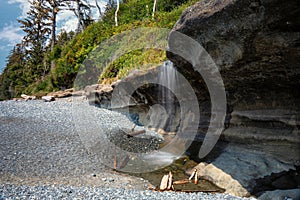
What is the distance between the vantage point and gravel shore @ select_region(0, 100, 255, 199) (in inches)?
131

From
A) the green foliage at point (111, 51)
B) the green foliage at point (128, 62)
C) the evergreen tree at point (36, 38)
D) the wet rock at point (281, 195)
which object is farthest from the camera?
the evergreen tree at point (36, 38)

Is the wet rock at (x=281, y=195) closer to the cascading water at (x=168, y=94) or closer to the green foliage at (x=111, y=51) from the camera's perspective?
the cascading water at (x=168, y=94)

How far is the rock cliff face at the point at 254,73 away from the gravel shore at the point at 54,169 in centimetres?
142

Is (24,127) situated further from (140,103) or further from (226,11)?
(226,11)

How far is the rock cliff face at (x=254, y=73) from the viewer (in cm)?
330

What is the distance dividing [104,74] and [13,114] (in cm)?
584

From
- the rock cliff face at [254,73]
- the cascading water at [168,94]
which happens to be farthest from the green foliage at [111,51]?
the rock cliff face at [254,73]

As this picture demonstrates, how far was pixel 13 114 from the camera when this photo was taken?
28.9 ft

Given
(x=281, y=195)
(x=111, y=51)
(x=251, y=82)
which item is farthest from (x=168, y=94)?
(x=111, y=51)

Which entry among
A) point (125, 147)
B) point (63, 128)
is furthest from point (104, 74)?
point (125, 147)

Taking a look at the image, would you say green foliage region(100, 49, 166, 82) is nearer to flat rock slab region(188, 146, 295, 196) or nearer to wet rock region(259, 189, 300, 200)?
flat rock slab region(188, 146, 295, 196)

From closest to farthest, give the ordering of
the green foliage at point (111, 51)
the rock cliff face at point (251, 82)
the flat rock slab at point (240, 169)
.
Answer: the rock cliff face at point (251, 82), the flat rock slab at point (240, 169), the green foliage at point (111, 51)

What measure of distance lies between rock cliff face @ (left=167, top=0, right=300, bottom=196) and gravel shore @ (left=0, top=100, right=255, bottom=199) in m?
1.42

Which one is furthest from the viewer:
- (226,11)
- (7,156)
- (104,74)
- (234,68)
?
(104,74)
